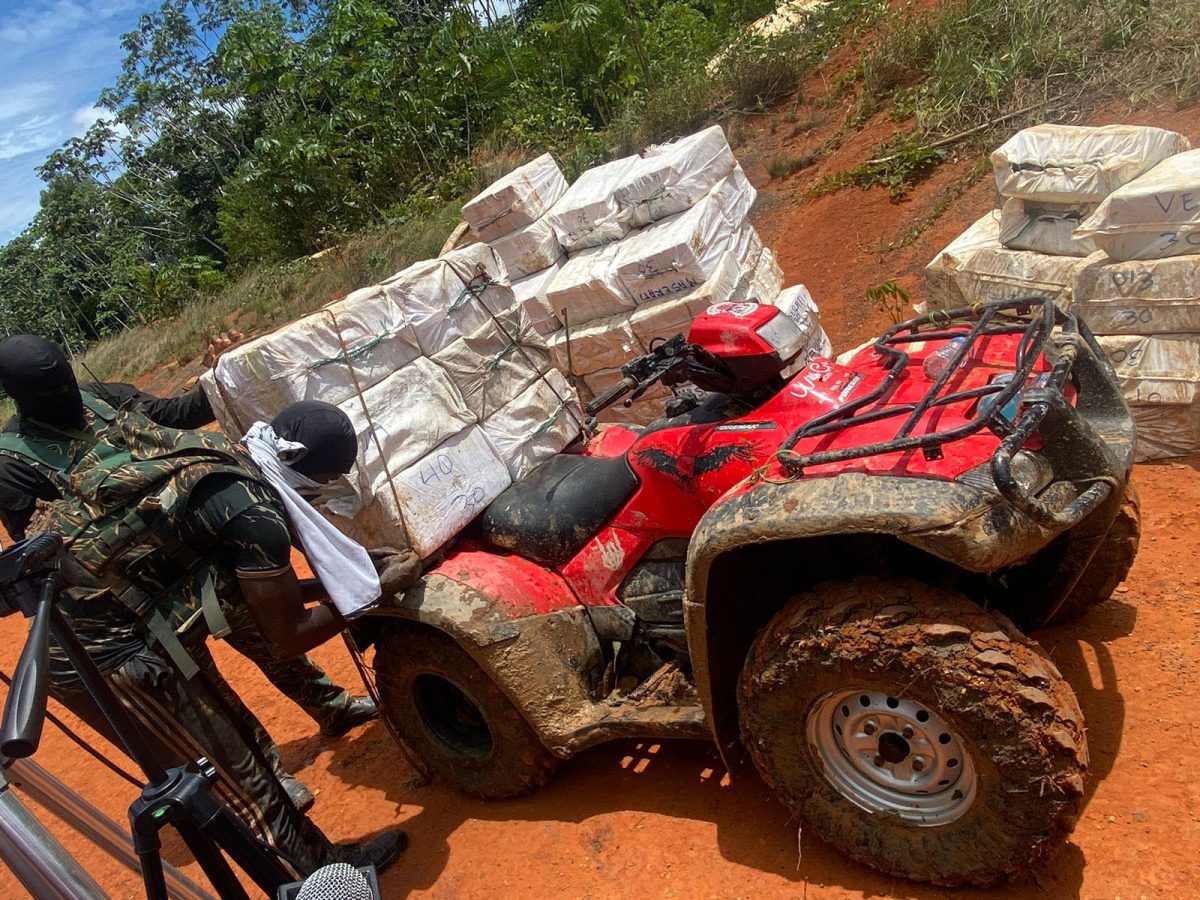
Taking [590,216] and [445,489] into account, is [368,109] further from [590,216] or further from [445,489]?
[445,489]

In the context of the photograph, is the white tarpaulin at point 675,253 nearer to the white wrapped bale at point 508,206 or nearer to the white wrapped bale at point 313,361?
the white wrapped bale at point 508,206

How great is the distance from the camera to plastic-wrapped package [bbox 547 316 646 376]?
568cm

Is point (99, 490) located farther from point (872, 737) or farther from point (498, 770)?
point (872, 737)

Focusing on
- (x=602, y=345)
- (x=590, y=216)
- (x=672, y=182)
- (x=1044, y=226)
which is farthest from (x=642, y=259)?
(x=1044, y=226)

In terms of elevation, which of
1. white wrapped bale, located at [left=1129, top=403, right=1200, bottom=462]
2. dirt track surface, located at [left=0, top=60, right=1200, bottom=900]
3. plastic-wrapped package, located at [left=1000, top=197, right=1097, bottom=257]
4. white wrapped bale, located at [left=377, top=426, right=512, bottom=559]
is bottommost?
white wrapped bale, located at [left=1129, top=403, right=1200, bottom=462]

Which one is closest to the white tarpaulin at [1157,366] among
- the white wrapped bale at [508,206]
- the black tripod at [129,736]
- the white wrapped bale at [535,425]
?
the white wrapped bale at [535,425]

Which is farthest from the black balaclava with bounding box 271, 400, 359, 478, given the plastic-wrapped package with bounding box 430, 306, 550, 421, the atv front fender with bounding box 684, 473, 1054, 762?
the atv front fender with bounding box 684, 473, 1054, 762

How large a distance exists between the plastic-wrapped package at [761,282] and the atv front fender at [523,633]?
3.09 meters

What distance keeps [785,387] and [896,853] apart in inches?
57.2

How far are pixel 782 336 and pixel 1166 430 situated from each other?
2693mm

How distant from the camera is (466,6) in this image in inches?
688

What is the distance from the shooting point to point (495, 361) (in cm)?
368

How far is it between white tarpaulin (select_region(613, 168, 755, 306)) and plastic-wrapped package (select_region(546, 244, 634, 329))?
0.06m

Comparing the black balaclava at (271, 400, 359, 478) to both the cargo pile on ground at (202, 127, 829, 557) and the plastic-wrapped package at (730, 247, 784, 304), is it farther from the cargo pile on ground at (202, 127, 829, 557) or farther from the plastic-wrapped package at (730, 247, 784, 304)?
the plastic-wrapped package at (730, 247, 784, 304)
